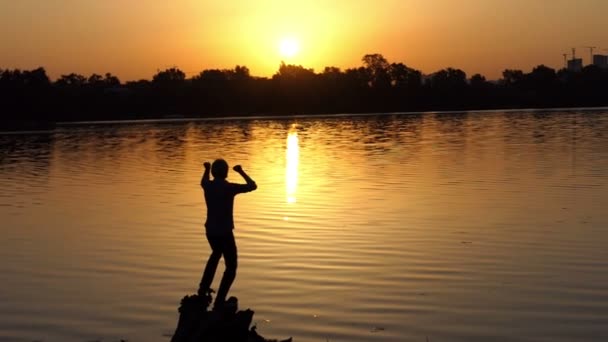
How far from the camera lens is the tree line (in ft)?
478

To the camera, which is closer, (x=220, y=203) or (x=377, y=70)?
(x=220, y=203)

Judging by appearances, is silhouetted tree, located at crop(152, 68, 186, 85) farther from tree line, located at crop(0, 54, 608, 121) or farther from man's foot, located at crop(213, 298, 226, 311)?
man's foot, located at crop(213, 298, 226, 311)

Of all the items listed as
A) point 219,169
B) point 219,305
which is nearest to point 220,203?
point 219,169

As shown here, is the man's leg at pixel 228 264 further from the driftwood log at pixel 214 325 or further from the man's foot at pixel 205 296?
the driftwood log at pixel 214 325

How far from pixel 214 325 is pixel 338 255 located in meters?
7.07

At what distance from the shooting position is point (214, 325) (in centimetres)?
789

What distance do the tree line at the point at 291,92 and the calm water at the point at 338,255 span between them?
4613 inches

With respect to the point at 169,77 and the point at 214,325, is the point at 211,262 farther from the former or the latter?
the point at 169,77

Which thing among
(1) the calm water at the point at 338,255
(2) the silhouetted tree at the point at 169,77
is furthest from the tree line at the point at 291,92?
(1) the calm water at the point at 338,255

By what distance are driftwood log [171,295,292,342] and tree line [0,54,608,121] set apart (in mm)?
132634

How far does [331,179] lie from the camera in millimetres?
29500

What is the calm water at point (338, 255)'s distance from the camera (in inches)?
418

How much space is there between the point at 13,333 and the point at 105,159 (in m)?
35.1

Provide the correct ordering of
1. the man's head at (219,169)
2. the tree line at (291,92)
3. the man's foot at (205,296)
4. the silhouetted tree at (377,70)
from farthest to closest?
the silhouetted tree at (377,70), the tree line at (291,92), the man's head at (219,169), the man's foot at (205,296)
